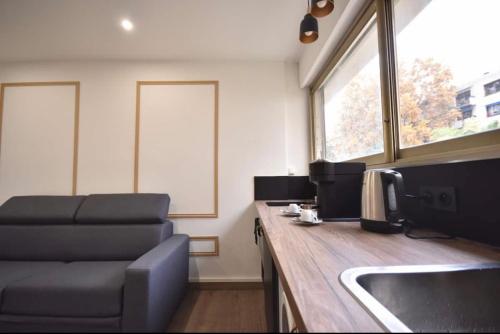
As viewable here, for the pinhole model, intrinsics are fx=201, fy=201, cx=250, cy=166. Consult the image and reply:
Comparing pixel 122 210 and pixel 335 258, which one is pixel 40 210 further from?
pixel 335 258

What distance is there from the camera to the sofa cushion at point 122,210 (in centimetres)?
137

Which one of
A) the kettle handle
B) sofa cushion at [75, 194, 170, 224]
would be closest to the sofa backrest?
sofa cushion at [75, 194, 170, 224]

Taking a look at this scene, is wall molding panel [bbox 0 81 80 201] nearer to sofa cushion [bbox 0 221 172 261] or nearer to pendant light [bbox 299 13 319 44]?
sofa cushion [bbox 0 221 172 261]

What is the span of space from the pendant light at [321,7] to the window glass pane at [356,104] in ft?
1.62

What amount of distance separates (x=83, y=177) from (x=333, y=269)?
227cm

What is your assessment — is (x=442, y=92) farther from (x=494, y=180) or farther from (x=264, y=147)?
(x=264, y=147)

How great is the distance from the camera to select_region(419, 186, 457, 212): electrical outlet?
2.10ft

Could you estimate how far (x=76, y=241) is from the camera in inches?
33.4

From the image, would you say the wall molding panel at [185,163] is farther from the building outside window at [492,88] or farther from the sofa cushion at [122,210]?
the building outside window at [492,88]

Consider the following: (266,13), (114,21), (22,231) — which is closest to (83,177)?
(22,231)

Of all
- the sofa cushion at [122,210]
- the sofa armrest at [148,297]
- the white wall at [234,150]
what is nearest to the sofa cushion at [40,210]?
the sofa cushion at [122,210]

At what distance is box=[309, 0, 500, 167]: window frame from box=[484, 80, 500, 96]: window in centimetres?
13

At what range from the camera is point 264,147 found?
77.2 inches

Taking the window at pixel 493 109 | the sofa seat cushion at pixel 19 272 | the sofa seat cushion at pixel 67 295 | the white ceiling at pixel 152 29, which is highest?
the white ceiling at pixel 152 29
